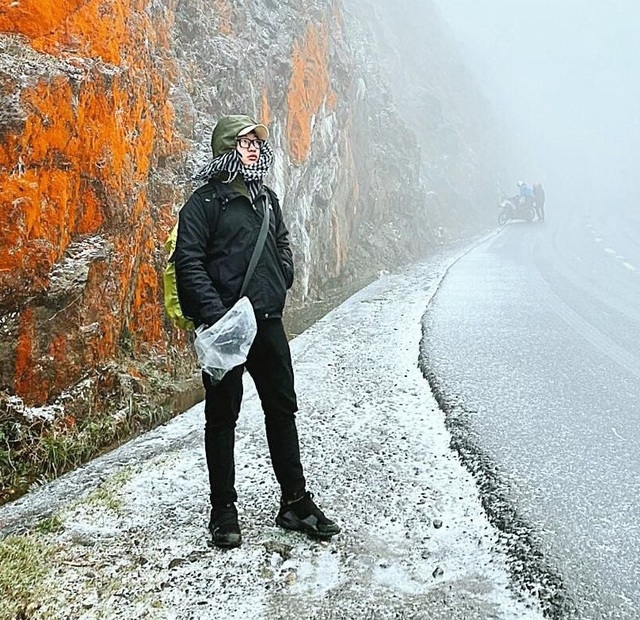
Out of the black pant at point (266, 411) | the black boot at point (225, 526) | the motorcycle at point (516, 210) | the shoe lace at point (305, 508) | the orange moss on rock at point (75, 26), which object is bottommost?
the motorcycle at point (516, 210)

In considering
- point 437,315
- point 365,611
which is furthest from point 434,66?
point 365,611

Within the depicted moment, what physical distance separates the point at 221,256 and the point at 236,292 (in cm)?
20

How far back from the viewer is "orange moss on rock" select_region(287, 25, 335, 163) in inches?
479

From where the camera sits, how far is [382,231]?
1845cm

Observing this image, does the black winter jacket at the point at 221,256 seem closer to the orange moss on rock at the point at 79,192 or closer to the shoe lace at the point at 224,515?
the shoe lace at the point at 224,515

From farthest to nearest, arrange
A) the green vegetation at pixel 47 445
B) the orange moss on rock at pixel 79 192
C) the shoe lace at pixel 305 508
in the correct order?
the orange moss on rock at pixel 79 192, the green vegetation at pixel 47 445, the shoe lace at pixel 305 508

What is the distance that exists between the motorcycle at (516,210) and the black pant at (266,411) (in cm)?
→ 2825

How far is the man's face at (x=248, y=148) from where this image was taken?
11.8ft

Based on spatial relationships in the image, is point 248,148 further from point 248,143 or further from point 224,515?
point 224,515

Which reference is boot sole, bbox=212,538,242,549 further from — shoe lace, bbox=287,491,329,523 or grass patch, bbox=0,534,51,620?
grass patch, bbox=0,534,51,620

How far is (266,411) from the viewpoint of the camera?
3.73 m

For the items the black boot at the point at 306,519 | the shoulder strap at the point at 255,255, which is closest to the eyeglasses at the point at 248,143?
the shoulder strap at the point at 255,255

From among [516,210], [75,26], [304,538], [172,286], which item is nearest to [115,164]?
[75,26]

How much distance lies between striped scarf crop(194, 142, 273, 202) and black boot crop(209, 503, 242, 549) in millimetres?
1600
